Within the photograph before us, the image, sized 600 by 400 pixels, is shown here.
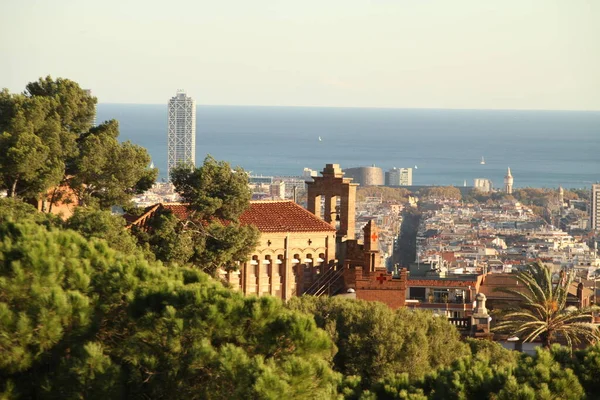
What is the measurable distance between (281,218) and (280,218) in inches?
1.1

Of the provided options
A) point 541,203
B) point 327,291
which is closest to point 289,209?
point 327,291

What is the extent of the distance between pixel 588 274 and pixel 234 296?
60664 millimetres

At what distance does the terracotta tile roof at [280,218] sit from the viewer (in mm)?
31078

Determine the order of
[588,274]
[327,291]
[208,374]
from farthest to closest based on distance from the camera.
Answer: [588,274] → [327,291] → [208,374]

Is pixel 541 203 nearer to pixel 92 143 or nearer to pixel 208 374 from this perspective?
pixel 92 143

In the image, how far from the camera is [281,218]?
1246 inches

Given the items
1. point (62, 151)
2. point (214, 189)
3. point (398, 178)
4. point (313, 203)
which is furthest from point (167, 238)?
point (398, 178)

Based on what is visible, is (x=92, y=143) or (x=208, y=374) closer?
(x=208, y=374)

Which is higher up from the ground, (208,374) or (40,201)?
(40,201)

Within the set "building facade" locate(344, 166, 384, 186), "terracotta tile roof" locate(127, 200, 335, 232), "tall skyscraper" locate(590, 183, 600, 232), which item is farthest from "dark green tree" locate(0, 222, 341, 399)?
"building facade" locate(344, 166, 384, 186)

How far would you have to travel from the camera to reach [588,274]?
75438mm

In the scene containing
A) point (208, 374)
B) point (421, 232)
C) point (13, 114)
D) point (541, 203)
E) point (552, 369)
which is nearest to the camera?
point (208, 374)

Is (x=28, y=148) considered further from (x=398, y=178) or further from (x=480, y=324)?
(x=398, y=178)

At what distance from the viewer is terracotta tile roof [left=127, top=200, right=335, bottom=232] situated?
102 ft
